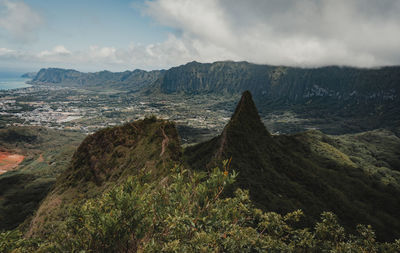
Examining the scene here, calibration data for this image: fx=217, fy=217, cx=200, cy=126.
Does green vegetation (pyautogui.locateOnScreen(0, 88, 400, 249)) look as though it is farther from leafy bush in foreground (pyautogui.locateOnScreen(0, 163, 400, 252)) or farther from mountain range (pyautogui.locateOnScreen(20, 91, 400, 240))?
mountain range (pyautogui.locateOnScreen(20, 91, 400, 240))

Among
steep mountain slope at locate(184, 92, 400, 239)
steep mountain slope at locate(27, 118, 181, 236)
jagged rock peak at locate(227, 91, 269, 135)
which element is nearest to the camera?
steep mountain slope at locate(27, 118, 181, 236)

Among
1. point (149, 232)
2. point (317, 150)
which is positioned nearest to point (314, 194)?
point (149, 232)

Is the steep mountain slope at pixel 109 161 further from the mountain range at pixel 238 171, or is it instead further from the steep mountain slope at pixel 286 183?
the steep mountain slope at pixel 286 183

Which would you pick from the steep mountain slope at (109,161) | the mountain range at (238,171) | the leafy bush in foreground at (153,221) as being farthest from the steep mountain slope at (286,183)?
the leafy bush in foreground at (153,221)

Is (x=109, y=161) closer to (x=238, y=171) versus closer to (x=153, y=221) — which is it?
(x=238, y=171)

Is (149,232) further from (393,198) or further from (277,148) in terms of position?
(393,198)

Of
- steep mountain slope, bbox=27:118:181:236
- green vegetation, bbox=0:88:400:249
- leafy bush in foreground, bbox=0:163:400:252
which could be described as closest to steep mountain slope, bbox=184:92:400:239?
green vegetation, bbox=0:88:400:249

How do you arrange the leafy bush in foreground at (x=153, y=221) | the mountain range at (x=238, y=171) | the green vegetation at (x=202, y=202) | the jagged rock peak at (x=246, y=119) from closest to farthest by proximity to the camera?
1. the leafy bush in foreground at (x=153, y=221)
2. the green vegetation at (x=202, y=202)
3. the mountain range at (x=238, y=171)
4. the jagged rock peak at (x=246, y=119)
